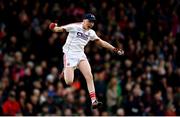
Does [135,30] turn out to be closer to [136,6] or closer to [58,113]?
[136,6]

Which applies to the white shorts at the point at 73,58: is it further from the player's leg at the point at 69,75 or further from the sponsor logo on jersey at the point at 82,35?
the sponsor logo on jersey at the point at 82,35

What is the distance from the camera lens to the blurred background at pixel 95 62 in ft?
82.8

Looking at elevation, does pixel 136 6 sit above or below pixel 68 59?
above

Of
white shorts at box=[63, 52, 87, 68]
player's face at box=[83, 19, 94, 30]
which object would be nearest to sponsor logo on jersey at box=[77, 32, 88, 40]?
player's face at box=[83, 19, 94, 30]

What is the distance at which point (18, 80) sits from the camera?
25.4m

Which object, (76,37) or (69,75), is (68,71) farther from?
(76,37)

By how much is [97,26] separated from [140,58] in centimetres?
207

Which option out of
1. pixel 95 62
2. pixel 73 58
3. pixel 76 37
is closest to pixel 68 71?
pixel 73 58

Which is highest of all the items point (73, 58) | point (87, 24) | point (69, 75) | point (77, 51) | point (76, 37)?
point (87, 24)

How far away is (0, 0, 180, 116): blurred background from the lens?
25.2 m

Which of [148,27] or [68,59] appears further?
[148,27]

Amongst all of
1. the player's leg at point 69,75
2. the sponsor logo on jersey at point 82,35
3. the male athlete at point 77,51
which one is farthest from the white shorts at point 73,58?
the sponsor logo on jersey at point 82,35

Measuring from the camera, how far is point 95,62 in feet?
88.5

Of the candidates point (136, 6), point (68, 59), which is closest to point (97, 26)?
point (136, 6)
